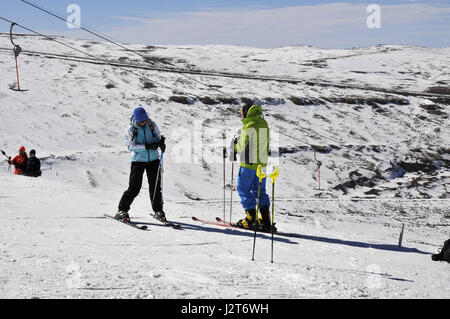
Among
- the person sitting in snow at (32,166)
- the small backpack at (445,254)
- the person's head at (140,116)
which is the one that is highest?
the person's head at (140,116)

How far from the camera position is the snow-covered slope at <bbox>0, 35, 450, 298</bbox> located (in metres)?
4.46

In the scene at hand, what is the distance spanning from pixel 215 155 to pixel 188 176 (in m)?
2.33

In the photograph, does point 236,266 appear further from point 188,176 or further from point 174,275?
point 188,176

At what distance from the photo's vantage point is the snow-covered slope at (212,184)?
176 inches

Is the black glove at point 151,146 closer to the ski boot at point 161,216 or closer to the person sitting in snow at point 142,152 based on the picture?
the person sitting in snow at point 142,152

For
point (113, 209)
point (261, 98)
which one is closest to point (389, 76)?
point (261, 98)

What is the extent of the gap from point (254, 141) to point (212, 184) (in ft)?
23.6

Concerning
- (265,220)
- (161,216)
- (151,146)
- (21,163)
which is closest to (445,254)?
(265,220)

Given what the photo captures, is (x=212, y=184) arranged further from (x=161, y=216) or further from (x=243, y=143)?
(x=243, y=143)

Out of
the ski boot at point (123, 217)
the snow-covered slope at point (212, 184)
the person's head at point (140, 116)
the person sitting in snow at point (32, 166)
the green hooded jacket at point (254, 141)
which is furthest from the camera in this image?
the person sitting in snow at point (32, 166)

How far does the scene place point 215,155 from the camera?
1647 centimetres

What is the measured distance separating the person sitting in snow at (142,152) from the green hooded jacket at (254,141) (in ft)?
4.34

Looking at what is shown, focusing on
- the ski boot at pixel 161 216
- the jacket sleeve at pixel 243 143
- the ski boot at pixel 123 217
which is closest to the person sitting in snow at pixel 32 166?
the ski boot at pixel 123 217

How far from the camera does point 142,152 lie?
7.05 m
